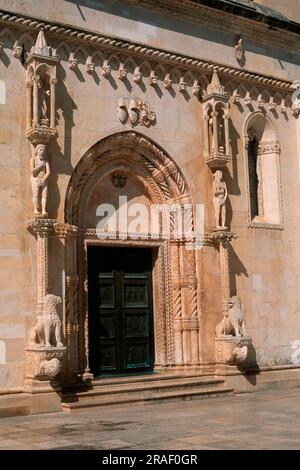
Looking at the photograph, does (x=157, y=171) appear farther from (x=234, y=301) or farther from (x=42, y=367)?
(x=42, y=367)

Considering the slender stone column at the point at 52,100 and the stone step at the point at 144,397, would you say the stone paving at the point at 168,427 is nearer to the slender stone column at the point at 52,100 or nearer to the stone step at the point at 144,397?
the stone step at the point at 144,397

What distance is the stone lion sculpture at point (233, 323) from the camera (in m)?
13.3

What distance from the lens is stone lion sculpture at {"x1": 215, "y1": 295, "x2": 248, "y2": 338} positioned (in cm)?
1334

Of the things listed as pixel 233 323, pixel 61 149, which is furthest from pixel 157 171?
pixel 233 323

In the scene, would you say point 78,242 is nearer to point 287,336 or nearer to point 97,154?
point 97,154

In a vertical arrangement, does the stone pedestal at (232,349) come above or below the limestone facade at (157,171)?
below

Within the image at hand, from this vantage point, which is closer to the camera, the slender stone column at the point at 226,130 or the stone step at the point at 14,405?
the stone step at the point at 14,405

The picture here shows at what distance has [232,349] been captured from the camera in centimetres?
1321

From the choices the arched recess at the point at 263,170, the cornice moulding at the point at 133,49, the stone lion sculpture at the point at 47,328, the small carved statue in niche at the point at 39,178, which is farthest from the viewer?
the arched recess at the point at 263,170

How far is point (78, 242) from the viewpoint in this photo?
12.5 m

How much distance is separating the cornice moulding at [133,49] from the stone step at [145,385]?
6.38m

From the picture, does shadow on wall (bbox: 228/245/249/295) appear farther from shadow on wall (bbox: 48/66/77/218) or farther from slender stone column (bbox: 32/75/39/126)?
slender stone column (bbox: 32/75/39/126)

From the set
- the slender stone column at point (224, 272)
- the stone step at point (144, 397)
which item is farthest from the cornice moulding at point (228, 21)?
the stone step at point (144, 397)
